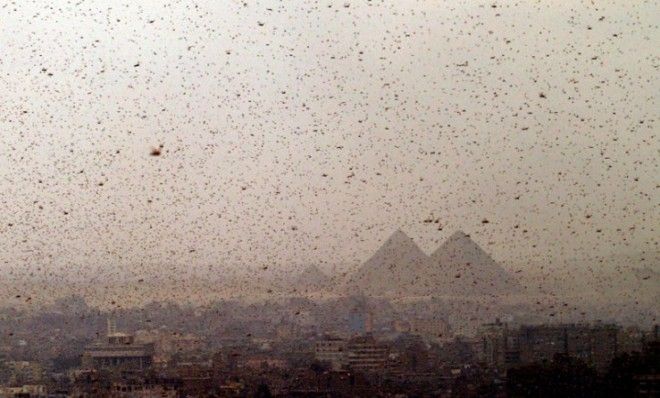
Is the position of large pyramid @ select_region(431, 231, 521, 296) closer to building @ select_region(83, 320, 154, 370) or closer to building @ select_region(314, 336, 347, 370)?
building @ select_region(314, 336, 347, 370)

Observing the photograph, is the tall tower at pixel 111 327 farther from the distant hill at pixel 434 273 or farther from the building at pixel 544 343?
the building at pixel 544 343

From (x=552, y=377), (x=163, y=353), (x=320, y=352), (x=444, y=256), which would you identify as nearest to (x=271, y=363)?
(x=320, y=352)

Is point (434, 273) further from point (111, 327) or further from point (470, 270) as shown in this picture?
point (111, 327)

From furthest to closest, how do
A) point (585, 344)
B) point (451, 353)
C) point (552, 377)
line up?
1. point (451, 353)
2. point (585, 344)
3. point (552, 377)

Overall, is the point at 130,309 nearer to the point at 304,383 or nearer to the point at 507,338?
the point at 304,383

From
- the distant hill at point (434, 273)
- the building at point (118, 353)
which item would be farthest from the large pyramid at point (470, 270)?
the building at point (118, 353)

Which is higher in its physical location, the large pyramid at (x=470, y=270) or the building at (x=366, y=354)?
the large pyramid at (x=470, y=270)

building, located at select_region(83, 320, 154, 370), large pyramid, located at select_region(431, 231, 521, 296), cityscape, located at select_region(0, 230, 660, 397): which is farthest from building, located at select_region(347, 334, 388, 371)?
building, located at select_region(83, 320, 154, 370)
